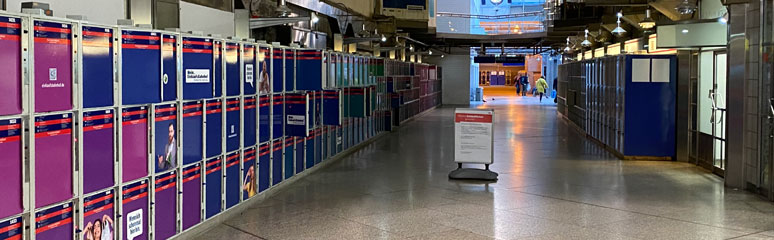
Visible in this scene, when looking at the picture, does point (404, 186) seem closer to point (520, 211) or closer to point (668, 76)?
point (520, 211)

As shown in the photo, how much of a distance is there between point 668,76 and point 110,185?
36.4 feet

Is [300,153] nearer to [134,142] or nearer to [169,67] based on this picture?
[169,67]

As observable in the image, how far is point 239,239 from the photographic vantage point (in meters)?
7.16

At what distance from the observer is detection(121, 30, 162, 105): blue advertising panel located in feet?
18.6

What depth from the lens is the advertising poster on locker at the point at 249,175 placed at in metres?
8.45

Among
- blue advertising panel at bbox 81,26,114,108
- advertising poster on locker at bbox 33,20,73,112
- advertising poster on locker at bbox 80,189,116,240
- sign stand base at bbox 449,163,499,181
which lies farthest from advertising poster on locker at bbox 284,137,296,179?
advertising poster on locker at bbox 33,20,73,112

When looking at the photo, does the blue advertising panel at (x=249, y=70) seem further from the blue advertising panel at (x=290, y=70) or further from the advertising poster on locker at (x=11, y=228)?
the advertising poster on locker at (x=11, y=228)

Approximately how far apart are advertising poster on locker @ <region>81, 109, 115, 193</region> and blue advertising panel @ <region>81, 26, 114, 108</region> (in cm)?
10

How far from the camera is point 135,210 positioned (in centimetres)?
599

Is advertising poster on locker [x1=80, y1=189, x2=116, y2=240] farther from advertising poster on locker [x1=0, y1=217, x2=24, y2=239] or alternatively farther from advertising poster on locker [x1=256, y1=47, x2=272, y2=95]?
advertising poster on locker [x1=256, y1=47, x2=272, y2=95]

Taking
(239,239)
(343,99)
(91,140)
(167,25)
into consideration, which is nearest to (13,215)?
(91,140)

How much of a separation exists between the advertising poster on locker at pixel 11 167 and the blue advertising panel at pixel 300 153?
6193 mm

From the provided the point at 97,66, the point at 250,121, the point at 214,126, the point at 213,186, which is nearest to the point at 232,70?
the point at 214,126

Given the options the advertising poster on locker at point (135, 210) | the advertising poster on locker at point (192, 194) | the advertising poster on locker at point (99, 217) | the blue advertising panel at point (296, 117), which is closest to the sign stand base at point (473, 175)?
the blue advertising panel at point (296, 117)
